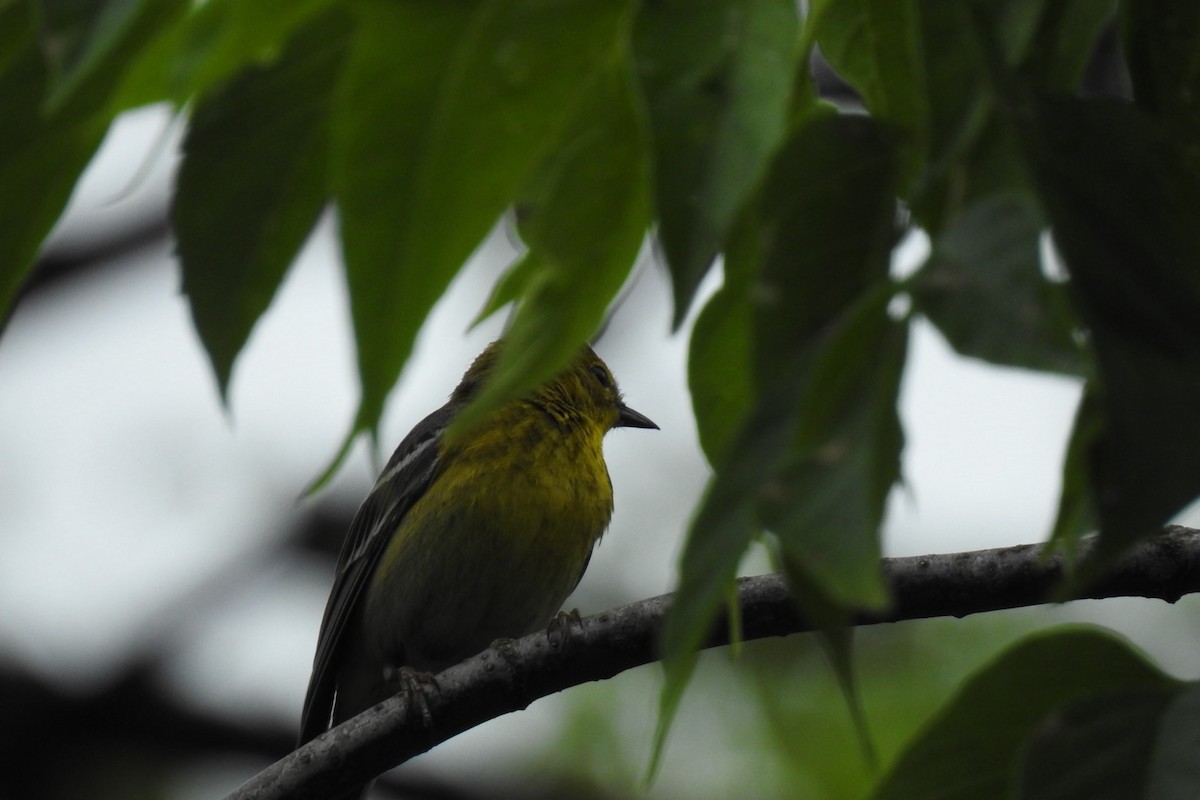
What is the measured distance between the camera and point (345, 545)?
26.7 feet

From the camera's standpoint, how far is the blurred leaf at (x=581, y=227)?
5.60 feet

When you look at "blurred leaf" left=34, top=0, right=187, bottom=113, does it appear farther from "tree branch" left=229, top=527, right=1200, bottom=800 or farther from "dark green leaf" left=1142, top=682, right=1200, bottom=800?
A: "tree branch" left=229, top=527, right=1200, bottom=800

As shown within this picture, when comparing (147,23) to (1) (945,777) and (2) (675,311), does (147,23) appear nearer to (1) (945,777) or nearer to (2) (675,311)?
(2) (675,311)

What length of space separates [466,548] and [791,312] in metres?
5.56

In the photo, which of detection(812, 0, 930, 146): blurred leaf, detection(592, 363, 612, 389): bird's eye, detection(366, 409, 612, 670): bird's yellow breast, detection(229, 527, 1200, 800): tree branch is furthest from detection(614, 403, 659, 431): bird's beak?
detection(812, 0, 930, 146): blurred leaf

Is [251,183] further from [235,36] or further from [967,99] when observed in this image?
[967,99]

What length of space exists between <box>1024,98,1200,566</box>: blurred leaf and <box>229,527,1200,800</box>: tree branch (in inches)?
63.4

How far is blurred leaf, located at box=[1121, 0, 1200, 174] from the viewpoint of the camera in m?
1.84

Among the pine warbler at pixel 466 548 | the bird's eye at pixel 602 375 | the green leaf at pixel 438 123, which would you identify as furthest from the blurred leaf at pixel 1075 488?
the bird's eye at pixel 602 375

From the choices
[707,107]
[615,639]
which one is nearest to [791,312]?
[707,107]

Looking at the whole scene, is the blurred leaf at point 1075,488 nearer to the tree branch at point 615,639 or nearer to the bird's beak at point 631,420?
the tree branch at point 615,639

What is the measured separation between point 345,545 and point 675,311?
696cm

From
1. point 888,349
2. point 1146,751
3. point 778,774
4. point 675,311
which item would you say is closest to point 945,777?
point 1146,751

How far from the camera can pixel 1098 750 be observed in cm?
157
